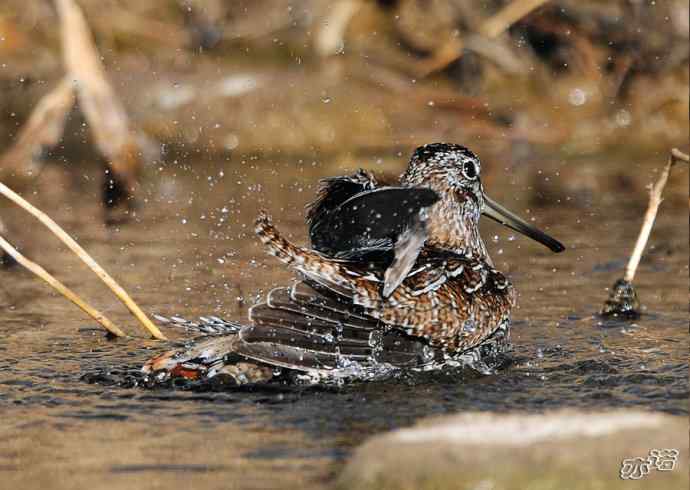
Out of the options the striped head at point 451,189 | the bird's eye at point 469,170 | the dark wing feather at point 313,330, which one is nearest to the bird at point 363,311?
the dark wing feather at point 313,330

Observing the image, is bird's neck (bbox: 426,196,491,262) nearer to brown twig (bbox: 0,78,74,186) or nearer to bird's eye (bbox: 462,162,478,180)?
bird's eye (bbox: 462,162,478,180)

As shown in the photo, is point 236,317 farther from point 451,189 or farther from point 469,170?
point 469,170

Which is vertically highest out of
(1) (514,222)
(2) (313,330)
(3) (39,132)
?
(3) (39,132)

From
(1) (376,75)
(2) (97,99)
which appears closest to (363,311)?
(2) (97,99)

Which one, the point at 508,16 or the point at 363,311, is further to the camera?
the point at 508,16

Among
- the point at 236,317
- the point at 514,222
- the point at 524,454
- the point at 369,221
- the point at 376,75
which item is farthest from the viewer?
the point at 376,75

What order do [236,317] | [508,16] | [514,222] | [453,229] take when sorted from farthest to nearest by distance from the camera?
[508,16]
[236,317]
[514,222]
[453,229]

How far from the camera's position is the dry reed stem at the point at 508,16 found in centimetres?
1209

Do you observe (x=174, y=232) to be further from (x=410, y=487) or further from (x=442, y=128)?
(x=410, y=487)

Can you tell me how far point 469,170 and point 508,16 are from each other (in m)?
6.09

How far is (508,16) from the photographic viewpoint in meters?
12.1

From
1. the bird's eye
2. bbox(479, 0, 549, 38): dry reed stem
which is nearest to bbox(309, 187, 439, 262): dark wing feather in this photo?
the bird's eye

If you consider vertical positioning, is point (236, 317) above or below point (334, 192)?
below

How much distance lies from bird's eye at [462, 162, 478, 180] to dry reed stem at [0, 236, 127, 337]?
1.89 m
